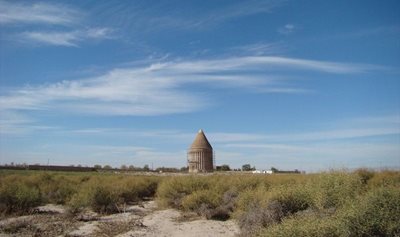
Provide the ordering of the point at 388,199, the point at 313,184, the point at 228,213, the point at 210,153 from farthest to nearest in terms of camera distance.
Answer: the point at 210,153, the point at 228,213, the point at 313,184, the point at 388,199

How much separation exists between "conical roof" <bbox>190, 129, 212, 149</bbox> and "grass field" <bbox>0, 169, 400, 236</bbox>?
32.6 m

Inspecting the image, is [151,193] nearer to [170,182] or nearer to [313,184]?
[170,182]

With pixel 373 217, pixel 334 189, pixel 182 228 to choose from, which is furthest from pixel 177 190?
pixel 373 217

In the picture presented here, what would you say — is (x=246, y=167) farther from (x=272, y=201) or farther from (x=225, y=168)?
(x=272, y=201)

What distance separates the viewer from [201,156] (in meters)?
66.7

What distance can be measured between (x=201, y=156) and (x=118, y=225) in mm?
48407

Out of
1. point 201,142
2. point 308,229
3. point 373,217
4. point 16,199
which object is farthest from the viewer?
point 201,142

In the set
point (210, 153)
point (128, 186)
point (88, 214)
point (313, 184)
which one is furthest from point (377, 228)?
point (210, 153)

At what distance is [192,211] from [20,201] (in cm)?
908

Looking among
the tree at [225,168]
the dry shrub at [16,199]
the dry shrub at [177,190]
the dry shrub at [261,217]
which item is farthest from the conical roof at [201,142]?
the dry shrub at [261,217]

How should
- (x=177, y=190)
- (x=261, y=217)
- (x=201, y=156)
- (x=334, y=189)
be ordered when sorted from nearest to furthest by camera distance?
(x=261, y=217) → (x=334, y=189) → (x=177, y=190) → (x=201, y=156)

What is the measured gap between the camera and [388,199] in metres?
9.73

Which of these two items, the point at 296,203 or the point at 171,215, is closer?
the point at 296,203

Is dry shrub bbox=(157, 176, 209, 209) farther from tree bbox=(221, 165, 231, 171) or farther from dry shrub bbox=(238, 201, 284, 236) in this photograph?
tree bbox=(221, 165, 231, 171)
